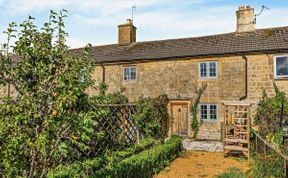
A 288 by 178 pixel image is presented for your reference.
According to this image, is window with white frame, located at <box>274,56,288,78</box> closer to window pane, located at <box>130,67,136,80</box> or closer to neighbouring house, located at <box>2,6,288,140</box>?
neighbouring house, located at <box>2,6,288,140</box>

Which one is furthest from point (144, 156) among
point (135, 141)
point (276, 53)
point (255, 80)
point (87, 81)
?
point (276, 53)

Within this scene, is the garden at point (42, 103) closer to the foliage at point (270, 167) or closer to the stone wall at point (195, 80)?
the foliage at point (270, 167)

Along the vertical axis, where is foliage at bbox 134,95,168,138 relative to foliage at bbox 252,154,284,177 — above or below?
above

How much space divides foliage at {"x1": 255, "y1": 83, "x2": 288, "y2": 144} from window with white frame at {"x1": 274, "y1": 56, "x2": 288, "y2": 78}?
0.87 metres

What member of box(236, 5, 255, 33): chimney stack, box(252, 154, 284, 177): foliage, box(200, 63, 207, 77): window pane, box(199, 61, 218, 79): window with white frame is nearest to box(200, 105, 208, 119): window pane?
box(199, 61, 218, 79): window with white frame

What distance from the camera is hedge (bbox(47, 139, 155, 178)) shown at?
16.1 ft

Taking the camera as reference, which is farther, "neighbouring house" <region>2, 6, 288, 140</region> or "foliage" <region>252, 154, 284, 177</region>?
"neighbouring house" <region>2, 6, 288, 140</region>

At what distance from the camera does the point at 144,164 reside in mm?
8523

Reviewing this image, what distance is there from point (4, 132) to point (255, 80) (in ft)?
52.8

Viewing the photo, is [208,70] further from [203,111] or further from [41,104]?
[41,104]

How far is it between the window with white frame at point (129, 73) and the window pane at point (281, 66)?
1024 centimetres

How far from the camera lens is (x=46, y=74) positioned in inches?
149

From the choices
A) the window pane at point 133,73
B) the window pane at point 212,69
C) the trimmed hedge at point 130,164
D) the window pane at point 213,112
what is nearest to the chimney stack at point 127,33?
the window pane at point 133,73

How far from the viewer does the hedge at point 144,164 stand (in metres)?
6.89
